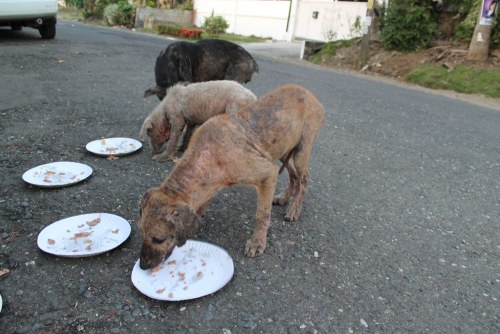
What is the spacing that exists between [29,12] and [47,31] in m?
2.47

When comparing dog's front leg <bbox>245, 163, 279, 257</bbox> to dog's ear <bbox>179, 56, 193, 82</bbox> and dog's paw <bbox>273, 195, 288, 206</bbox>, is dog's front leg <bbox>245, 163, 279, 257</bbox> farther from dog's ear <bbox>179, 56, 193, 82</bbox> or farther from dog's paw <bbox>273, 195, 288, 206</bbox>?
dog's ear <bbox>179, 56, 193, 82</bbox>

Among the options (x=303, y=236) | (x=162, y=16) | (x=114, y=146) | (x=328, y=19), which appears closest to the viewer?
(x=303, y=236)

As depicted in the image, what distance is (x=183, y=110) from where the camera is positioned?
591 centimetres

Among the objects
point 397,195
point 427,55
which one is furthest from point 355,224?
point 427,55

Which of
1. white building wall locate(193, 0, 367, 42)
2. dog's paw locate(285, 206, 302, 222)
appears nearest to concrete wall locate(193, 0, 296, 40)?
white building wall locate(193, 0, 367, 42)

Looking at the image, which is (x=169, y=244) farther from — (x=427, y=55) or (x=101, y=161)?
(x=427, y=55)

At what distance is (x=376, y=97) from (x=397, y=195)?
6.88 meters

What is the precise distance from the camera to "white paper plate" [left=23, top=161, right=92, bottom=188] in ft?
15.4

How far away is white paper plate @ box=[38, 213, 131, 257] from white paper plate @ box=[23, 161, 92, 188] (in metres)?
0.98

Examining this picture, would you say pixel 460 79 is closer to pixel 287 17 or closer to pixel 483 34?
pixel 483 34

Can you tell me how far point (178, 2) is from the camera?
33.8m

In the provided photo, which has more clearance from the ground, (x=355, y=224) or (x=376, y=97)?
(x=376, y=97)

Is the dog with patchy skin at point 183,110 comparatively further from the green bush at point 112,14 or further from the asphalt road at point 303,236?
the green bush at point 112,14

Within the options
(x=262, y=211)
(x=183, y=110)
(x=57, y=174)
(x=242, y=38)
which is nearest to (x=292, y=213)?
(x=262, y=211)
